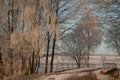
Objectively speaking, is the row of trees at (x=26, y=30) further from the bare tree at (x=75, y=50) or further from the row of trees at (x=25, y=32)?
the bare tree at (x=75, y=50)

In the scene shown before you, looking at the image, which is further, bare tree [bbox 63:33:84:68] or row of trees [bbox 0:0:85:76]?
bare tree [bbox 63:33:84:68]

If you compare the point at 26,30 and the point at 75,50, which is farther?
the point at 75,50

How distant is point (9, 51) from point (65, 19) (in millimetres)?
Answer: 5948

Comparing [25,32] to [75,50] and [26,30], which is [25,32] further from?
[75,50]

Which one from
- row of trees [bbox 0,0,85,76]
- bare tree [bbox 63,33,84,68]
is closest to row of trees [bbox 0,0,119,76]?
row of trees [bbox 0,0,85,76]

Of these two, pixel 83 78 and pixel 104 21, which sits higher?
pixel 104 21

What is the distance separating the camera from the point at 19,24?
1666 centimetres

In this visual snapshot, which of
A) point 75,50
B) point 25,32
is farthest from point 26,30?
point 75,50

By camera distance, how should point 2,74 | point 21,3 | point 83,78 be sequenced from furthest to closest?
1. point 21,3
2. point 2,74
3. point 83,78

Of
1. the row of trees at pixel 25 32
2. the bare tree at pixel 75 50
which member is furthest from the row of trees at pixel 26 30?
the bare tree at pixel 75 50

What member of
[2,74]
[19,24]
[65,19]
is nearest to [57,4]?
[65,19]

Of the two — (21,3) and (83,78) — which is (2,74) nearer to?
(21,3)

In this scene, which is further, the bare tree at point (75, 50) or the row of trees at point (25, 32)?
the bare tree at point (75, 50)

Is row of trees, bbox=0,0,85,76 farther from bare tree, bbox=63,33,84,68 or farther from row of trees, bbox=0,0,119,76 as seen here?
bare tree, bbox=63,33,84,68
